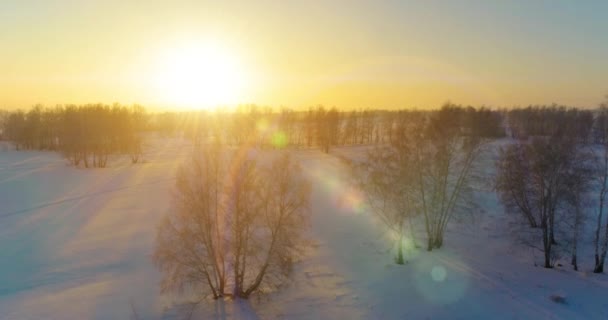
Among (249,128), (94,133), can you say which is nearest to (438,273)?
(94,133)

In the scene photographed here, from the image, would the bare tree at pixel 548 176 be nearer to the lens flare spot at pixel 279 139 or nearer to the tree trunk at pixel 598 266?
the tree trunk at pixel 598 266

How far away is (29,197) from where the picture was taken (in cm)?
4194

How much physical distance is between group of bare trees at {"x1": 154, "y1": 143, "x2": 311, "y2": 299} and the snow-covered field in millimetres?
1652

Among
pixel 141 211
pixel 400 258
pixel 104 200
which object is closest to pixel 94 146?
pixel 104 200

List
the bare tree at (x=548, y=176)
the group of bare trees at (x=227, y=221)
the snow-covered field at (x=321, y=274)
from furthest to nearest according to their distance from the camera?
the bare tree at (x=548, y=176) < the snow-covered field at (x=321, y=274) < the group of bare trees at (x=227, y=221)

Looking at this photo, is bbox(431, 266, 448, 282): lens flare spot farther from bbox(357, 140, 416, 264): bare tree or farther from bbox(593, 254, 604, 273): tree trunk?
bbox(593, 254, 604, 273): tree trunk

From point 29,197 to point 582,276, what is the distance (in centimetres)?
5091

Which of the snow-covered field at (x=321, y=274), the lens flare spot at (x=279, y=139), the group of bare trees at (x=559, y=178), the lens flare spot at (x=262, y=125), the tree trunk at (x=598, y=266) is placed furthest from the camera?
the lens flare spot at (x=262, y=125)

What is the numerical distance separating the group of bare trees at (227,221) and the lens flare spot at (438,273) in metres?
8.76

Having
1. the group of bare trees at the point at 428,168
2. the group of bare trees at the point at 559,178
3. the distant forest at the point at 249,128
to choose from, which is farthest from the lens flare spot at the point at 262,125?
the group of bare trees at the point at 559,178

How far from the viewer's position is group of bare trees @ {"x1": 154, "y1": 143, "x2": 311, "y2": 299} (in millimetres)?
18344

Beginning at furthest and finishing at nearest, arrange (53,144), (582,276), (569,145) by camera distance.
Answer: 1. (53,144)
2. (569,145)
3. (582,276)

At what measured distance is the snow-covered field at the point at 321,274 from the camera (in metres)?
18.8

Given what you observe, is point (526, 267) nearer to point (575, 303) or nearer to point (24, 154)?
point (575, 303)
